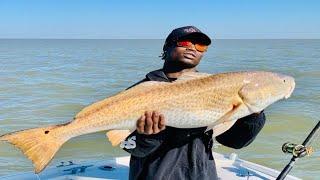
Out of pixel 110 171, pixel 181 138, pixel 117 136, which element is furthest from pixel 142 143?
pixel 110 171

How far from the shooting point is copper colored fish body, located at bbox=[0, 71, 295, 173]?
3150 mm

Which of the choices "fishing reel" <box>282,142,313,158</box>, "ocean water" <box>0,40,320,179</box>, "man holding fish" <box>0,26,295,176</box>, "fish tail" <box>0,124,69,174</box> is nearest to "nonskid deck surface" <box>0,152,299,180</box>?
"fishing reel" <box>282,142,313,158</box>

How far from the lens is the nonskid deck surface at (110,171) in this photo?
18.0ft

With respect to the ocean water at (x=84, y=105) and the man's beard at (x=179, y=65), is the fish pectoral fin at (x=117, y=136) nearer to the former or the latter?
the man's beard at (x=179, y=65)

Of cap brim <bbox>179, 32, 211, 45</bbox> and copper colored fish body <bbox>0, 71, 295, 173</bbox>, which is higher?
cap brim <bbox>179, 32, 211, 45</bbox>

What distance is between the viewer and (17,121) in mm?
14906

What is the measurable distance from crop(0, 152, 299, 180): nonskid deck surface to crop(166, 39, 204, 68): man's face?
2.41 metres

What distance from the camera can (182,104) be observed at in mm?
3197

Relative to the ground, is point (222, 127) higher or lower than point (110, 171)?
higher

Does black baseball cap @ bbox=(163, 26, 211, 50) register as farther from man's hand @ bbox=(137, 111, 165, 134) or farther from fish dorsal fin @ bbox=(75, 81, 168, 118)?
man's hand @ bbox=(137, 111, 165, 134)

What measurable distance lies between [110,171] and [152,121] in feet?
8.96

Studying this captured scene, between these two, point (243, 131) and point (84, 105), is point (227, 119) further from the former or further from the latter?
point (84, 105)

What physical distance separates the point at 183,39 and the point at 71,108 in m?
14.4

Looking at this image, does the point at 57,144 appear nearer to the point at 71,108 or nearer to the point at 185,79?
the point at 185,79
